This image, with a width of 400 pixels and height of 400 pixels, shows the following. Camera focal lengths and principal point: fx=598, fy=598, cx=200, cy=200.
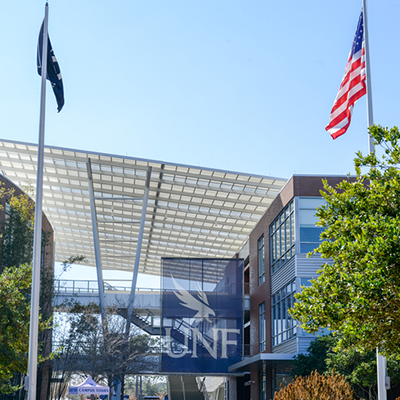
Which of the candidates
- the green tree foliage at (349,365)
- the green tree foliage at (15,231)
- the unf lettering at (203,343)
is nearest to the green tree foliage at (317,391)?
the green tree foliage at (349,365)

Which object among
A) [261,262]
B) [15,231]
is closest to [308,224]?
[261,262]

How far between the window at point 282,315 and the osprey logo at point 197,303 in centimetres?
492

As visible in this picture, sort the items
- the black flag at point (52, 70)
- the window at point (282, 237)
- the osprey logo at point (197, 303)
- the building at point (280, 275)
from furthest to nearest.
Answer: the osprey logo at point (197, 303), the window at point (282, 237), the building at point (280, 275), the black flag at point (52, 70)

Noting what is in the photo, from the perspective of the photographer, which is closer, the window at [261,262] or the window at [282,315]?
the window at [282,315]

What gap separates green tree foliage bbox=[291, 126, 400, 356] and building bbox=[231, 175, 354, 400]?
12.9 metres

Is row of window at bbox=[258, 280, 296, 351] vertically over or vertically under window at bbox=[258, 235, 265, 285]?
under

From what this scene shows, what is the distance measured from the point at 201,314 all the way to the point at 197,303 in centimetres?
70

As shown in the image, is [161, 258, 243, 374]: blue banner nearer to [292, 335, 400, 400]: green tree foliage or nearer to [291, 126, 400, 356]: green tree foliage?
[292, 335, 400, 400]: green tree foliage

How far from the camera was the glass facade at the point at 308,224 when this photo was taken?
26.4 m

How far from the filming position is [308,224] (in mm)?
26531

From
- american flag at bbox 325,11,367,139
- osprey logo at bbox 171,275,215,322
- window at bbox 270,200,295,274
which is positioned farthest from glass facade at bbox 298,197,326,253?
american flag at bbox 325,11,367,139

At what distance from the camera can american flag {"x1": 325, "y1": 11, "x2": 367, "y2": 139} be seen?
49.6 feet

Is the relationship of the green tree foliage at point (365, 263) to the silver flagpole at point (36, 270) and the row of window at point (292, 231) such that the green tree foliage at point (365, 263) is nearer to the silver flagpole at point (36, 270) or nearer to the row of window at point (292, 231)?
the silver flagpole at point (36, 270)

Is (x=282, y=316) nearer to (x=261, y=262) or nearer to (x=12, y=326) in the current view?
(x=261, y=262)
